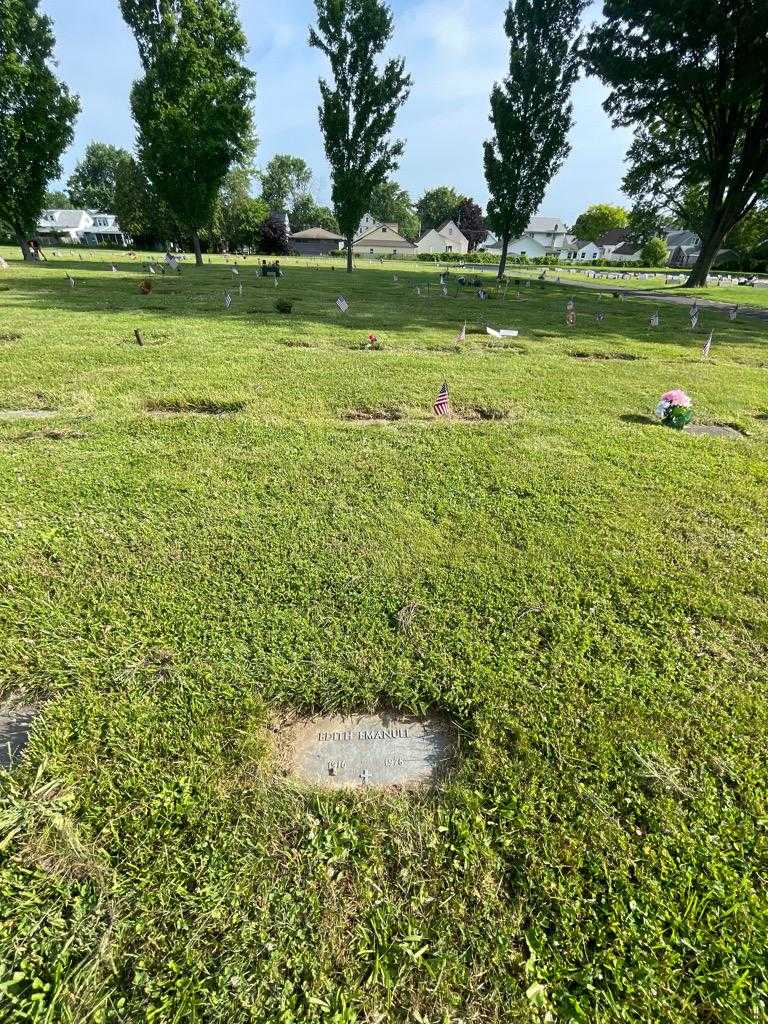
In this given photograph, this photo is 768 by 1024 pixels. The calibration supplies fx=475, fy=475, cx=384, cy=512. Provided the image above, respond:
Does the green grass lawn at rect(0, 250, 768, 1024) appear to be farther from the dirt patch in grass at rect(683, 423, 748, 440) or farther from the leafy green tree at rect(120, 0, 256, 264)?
the leafy green tree at rect(120, 0, 256, 264)

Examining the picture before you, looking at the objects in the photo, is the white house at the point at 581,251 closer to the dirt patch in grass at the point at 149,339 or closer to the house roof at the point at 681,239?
the house roof at the point at 681,239

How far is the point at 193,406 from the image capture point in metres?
5.42

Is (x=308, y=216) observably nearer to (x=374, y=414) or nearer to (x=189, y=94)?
(x=189, y=94)

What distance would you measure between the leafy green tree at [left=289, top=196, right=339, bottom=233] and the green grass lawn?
346ft

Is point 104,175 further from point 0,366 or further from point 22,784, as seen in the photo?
point 22,784

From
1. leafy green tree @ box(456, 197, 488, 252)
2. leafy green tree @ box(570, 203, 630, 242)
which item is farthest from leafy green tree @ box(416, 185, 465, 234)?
leafy green tree @ box(570, 203, 630, 242)

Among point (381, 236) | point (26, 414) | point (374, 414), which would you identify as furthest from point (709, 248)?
point (381, 236)

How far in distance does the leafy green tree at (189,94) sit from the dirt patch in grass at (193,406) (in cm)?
2539

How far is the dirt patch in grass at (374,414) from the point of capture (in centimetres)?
538

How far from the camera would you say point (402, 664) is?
2260 mm

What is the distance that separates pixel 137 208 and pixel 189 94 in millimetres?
36681

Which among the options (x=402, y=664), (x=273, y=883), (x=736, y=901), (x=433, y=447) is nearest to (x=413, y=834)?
(x=273, y=883)

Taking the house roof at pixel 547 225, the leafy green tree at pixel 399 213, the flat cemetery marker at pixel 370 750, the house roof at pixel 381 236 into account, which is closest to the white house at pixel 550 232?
the house roof at pixel 547 225

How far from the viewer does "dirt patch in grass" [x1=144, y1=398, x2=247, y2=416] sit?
5297 millimetres
